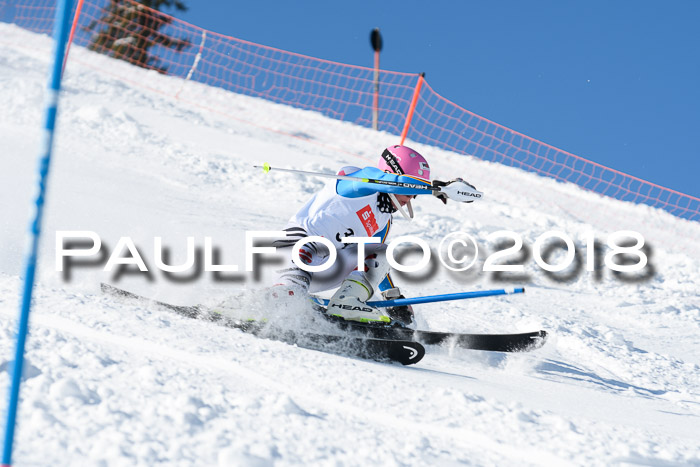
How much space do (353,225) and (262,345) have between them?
1.36 meters

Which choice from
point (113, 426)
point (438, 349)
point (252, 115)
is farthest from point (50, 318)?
point (252, 115)

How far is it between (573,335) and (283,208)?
12.7 ft

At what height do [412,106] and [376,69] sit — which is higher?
[376,69]

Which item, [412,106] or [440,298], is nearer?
[440,298]

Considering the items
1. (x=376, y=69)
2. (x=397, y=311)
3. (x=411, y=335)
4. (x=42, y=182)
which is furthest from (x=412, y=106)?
(x=42, y=182)

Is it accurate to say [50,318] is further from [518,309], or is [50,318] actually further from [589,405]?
[518,309]

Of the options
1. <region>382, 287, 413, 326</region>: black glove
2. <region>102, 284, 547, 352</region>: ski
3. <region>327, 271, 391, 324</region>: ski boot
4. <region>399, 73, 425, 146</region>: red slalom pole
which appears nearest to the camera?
<region>102, 284, 547, 352</region>: ski

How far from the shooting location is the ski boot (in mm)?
3965

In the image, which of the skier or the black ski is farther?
the black ski

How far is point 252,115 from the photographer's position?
1388cm

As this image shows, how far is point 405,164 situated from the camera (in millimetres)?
4199

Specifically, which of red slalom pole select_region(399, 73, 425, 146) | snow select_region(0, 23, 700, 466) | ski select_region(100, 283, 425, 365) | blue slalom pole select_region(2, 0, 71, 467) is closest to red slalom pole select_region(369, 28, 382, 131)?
red slalom pole select_region(399, 73, 425, 146)

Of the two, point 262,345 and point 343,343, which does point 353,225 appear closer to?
point 343,343

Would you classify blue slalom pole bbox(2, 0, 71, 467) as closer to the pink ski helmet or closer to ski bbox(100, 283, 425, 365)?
ski bbox(100, 283, 425, 365)
